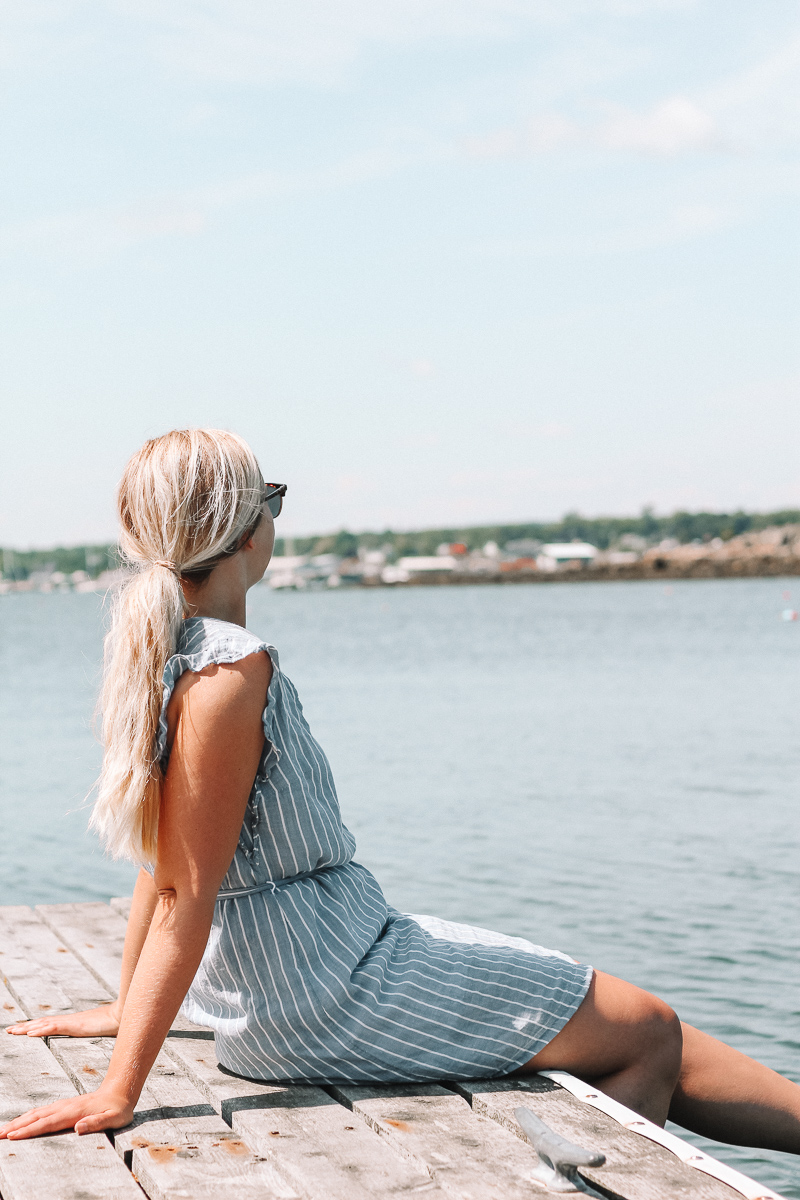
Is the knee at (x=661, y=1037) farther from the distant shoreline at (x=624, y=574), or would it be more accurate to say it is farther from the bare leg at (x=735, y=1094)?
the distant shoreline at (x=624, y=574)

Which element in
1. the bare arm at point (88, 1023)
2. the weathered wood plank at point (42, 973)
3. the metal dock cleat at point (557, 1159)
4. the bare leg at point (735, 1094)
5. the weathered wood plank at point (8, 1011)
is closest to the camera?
the metal dock cleat at point (557, 1159)

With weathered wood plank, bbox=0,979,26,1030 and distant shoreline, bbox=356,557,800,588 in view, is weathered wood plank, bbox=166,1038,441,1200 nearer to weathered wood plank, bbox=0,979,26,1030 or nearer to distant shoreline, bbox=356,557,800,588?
weathered wood plank, bbox=0,979,26,1030

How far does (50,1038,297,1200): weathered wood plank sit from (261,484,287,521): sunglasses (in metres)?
1.24

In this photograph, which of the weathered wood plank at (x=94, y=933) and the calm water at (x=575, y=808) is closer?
the weathered wood plank at (x=94, y=933)

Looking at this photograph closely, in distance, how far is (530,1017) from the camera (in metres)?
2.51

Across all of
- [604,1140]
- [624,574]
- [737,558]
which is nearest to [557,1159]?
[604,1140]

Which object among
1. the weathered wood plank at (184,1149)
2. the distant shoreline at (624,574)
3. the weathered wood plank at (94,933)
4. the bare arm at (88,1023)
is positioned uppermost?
the weathered wood plank at (184,1149)

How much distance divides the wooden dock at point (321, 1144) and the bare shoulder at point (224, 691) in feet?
2.53

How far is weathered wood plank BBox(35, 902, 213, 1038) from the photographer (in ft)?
12.7

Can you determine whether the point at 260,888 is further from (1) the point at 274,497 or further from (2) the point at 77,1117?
(1) the point at 274,497

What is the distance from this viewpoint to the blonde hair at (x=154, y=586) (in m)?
2.33

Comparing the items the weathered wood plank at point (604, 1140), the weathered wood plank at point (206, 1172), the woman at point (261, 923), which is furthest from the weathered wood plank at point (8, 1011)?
the weathered wood plank at point (604, 1140)

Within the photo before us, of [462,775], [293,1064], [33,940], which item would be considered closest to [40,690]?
[462,775]

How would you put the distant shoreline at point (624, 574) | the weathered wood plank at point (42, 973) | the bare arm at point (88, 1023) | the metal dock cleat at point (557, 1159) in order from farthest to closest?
the distant shoreline at point (624, 574), the weathered wood plank at point (42, 973), the bare arm at point (88, 1023), the metal dock cleat at point (557, 1159)
